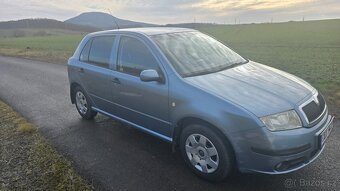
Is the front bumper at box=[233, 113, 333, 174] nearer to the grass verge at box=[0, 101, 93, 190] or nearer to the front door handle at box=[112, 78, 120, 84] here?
the grass verge at box=[0, 101, 93, 190]

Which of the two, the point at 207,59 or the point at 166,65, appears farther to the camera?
the point at 207,59

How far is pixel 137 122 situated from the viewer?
183 inches

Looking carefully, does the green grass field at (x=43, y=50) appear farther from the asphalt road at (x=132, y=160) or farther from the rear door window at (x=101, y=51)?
the rear door window at (x=101, y=51)

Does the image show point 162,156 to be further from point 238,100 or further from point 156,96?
point 238,100

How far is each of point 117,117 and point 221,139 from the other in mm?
2189

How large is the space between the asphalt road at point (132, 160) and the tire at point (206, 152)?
0.13 meters

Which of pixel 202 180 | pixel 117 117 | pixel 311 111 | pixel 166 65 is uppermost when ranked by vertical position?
pixel 166 65

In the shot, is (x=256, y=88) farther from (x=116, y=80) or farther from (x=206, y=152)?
(x=116, y=80)

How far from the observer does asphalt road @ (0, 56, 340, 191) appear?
3572 mm

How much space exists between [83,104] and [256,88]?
373 cm

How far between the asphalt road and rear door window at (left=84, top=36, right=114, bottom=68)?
1214 millimetres

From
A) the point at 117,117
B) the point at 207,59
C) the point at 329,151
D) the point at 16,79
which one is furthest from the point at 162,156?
the point at 16,79
